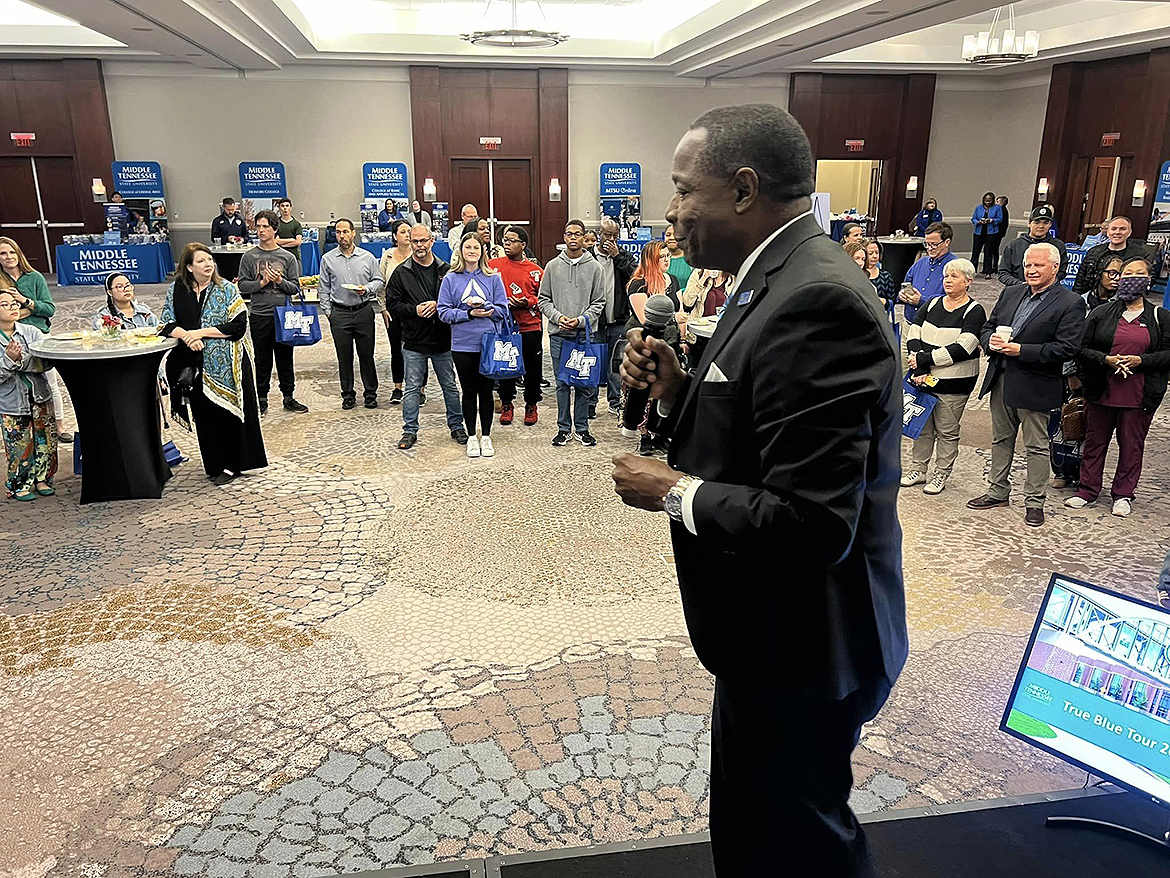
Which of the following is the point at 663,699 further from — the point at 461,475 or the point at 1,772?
the point at 461,475

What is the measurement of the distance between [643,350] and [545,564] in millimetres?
3453

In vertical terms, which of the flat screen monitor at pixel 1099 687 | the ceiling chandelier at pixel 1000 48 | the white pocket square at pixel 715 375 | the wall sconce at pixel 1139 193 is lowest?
the flat screen monitor at pixel 1099 687

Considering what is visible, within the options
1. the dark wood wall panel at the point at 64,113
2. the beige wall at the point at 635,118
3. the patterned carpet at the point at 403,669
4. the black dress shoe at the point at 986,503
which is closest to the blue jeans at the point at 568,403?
the patterned carpet at the point at 403,669

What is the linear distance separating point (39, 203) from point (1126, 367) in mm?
19737

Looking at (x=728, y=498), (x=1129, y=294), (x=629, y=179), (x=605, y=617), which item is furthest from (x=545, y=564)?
(x=629, y=179)

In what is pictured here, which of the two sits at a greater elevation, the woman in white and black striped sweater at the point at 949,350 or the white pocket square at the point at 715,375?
the white pocket square at the point at 715,375

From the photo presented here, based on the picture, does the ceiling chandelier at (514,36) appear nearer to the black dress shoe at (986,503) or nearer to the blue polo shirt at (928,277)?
the blue polo shirt at (928,277)

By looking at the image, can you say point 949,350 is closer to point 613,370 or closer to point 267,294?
point 613,370

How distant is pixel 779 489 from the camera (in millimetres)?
1535

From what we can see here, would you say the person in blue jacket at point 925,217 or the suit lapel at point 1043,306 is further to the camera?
the person in blue jacket at point 925,217

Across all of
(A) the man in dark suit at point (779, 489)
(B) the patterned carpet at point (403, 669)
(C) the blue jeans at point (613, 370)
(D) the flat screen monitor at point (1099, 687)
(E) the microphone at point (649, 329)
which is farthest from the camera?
(C) the blue jeans at point (613, 370)

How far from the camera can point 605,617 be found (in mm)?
4539

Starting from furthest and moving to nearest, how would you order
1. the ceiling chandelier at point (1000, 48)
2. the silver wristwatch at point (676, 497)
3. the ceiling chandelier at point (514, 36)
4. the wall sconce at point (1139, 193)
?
the wall sconce at point (1139, 193) < the ceiling chandelier at point (1000, 48) < the ceiling chandelier at point (514, 36) < the silver wristwatch at point (676, 497)

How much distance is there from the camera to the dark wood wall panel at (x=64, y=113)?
17.2 m
